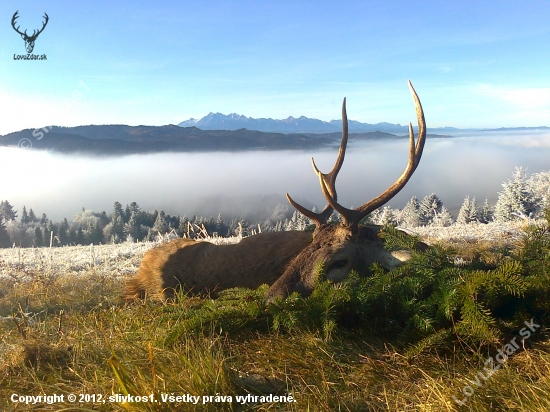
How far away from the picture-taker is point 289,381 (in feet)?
10.0

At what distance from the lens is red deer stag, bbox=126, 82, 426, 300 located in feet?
16.5

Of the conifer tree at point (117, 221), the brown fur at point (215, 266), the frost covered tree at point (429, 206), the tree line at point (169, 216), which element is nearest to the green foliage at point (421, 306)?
the brown fur at point (215, 266)

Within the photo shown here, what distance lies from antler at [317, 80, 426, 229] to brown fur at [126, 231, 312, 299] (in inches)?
29.8

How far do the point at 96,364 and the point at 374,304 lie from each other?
234 cm

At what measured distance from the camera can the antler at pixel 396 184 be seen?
197 inches

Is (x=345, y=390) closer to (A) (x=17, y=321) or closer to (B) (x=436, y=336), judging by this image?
(B) (x=436, y=336)

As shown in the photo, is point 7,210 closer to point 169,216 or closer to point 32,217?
point 32,217

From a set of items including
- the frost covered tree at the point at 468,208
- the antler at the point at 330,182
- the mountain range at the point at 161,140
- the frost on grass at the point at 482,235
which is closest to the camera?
the antler at the point at 330,182

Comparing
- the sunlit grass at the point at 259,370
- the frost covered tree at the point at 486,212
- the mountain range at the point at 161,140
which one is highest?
the mountain range at the point at 161,140

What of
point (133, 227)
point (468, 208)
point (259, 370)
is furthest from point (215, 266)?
point (468, 208)

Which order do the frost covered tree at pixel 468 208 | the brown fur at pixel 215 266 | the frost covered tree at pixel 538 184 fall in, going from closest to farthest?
the brown fur at pixel 215 266 < the frost covered tree at pixel 538 184 < the frost covered tree at pixel 468 208

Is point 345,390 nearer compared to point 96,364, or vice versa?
point 345,390

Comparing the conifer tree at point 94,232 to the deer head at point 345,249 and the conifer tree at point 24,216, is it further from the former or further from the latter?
the deer head at point 345,249

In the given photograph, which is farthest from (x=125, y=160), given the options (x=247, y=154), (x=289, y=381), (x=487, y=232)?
(x=289, y=381)
